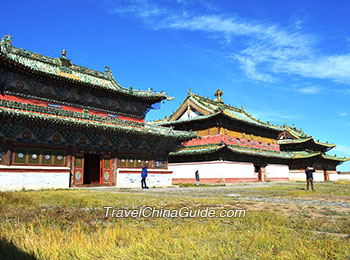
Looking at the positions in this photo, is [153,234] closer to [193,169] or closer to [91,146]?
[91,146]

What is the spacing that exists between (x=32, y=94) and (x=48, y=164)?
178 inches

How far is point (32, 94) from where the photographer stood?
1722 cm

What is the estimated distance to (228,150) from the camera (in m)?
28.2

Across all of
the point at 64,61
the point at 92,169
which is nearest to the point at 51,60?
the point at 64,61

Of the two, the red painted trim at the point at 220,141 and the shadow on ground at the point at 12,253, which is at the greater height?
the red painted trim at the point at 220,141

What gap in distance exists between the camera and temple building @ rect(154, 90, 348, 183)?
2908 cm

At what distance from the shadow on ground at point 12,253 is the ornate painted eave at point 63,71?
14836mm

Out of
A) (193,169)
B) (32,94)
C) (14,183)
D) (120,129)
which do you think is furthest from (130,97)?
(193,169)

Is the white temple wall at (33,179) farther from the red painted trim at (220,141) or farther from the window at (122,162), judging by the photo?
the red painted trim at (220,141)

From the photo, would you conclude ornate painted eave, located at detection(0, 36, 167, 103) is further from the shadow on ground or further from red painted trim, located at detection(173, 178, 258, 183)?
the shadow on ground

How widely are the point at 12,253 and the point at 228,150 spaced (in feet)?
86.8

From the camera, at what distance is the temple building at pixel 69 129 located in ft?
50.5

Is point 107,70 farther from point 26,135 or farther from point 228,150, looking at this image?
point 228,150

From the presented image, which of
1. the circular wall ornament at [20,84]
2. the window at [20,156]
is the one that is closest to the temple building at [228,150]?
the window at [20,156]
